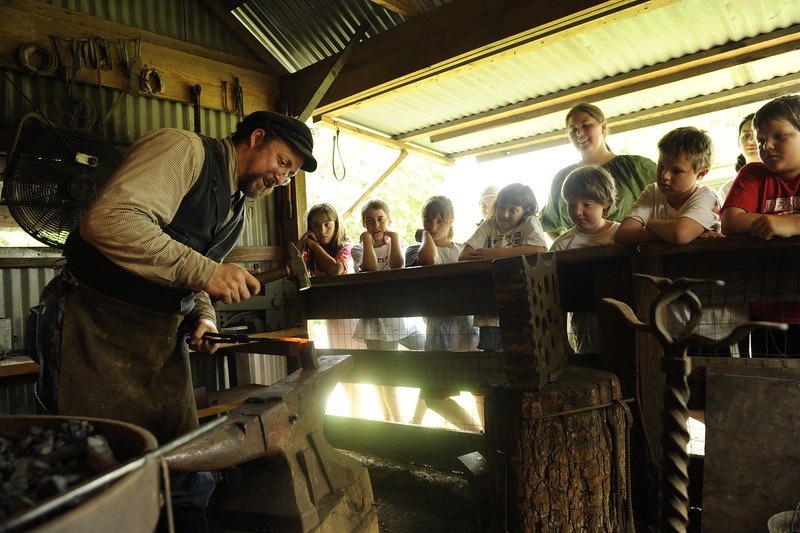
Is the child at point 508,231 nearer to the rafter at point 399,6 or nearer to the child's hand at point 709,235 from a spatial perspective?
Answer: the child's hand at point 709,235

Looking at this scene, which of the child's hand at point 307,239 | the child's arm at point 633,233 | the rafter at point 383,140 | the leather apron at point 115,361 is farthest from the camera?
the rafter at point 383,140

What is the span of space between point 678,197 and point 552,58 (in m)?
2.50

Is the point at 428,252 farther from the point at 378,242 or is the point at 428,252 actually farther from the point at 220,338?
the point at 220,338

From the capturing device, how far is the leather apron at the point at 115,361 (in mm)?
1912

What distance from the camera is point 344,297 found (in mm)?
3887

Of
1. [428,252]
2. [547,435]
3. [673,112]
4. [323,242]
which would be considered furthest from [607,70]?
[547,435]

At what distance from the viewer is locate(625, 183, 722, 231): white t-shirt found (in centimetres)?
242

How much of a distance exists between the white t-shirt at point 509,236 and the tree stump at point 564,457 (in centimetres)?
148

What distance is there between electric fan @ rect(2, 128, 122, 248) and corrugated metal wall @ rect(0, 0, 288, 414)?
411mm

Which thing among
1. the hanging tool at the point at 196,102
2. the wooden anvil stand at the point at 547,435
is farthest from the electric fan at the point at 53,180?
the wooden anvil stand at the point at 547,435

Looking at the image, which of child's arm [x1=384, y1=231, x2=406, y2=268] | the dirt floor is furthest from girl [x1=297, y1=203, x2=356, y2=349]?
the dirt floor

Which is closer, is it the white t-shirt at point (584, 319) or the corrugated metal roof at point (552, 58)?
the white t-shirt at point (584, 319)

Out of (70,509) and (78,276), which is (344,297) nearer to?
(78,276)

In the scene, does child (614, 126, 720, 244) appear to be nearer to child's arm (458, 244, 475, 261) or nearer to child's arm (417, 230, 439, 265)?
child's arm (458, 244, 475, 261)
